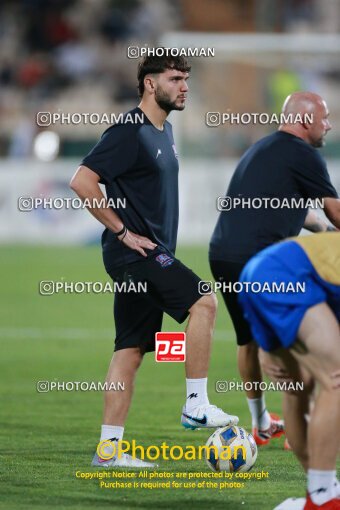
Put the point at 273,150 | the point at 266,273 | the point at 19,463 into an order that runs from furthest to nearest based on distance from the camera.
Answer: the point at 273,150, the point at 19,463, the point at 266,273

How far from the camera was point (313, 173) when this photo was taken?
773 cm

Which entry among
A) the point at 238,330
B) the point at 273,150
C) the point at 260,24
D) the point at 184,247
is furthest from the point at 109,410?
the point at 260,24

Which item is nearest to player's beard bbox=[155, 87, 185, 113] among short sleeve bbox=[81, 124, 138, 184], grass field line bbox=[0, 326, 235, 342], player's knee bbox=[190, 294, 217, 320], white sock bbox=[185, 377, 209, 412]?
short sleeve bbox=[81, 124, 138, 184]

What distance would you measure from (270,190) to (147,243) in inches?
37.5

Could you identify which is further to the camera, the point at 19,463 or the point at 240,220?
the point at 240,220

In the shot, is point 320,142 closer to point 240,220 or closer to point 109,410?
point 240,220

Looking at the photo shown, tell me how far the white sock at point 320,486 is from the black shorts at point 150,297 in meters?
1.89

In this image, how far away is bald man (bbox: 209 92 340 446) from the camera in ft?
25.5

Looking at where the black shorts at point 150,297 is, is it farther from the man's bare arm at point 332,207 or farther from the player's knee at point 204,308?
the man's bare arm at point 332,207

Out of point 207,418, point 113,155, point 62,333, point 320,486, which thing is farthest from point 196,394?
point 62,333

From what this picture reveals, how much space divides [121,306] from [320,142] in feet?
5.52

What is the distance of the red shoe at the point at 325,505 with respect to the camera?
5.74 meters

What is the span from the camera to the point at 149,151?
7.57 m

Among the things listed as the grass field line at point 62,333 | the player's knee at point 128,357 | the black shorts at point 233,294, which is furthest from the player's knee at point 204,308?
the grass field line at point 62,333
